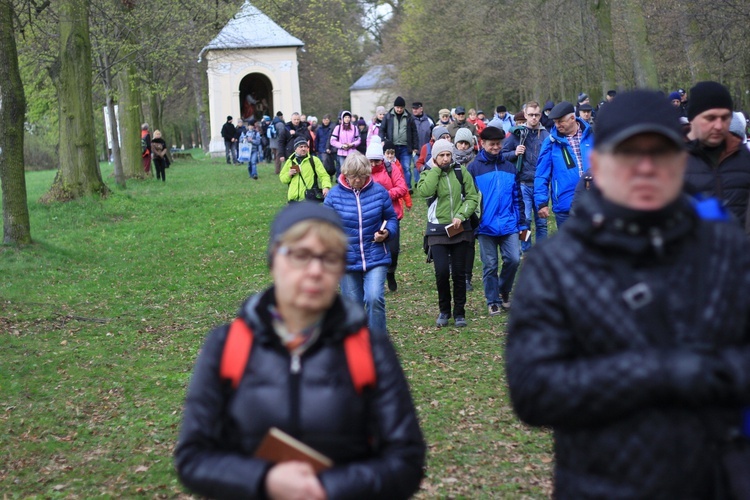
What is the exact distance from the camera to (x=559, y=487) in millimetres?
2906

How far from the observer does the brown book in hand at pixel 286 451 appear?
9.29ft

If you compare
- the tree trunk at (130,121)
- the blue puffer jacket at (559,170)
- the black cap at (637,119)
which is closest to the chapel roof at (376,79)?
the tree trunk at (130,121)

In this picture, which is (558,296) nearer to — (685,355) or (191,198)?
(685,355)

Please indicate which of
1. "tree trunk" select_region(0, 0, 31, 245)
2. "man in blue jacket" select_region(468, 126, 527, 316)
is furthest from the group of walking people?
"tree trunk" select_region(0, 0, 31, 245)

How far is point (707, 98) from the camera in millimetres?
5430

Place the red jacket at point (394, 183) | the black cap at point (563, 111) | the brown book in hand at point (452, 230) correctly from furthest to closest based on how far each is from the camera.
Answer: the red jacket at point (394, 183)
the black cap at point (563, 111)
the brown book in hand at point (452, 230)

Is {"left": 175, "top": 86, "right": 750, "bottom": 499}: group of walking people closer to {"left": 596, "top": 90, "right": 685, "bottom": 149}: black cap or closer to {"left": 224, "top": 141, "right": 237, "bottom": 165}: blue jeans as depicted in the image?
{"left": 596, "top": 90, "right": 685, "bottom": 149}: black cap

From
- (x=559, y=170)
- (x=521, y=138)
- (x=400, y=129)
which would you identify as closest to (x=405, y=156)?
(x=400, y=129)

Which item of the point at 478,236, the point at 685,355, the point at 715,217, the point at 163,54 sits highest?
the point at 163,54

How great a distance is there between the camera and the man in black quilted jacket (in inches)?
103

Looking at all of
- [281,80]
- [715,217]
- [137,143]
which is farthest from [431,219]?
[281,80]

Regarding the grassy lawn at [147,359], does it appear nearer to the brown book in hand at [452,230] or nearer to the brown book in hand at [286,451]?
the brown book in hand at [452,230]

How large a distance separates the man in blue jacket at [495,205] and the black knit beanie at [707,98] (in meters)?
5.31

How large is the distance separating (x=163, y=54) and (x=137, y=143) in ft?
11.9
